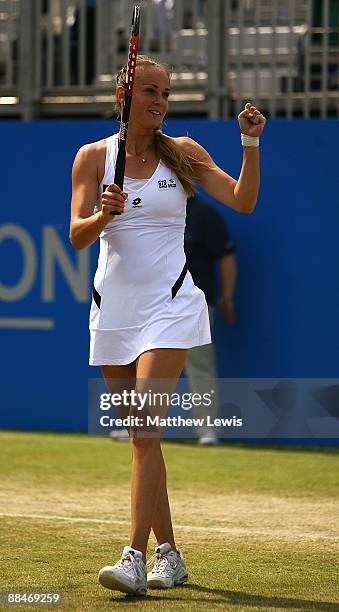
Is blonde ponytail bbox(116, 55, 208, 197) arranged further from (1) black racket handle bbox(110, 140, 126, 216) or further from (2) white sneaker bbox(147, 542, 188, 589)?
(2) white sneaker bbox(147, 542, 188, 589)

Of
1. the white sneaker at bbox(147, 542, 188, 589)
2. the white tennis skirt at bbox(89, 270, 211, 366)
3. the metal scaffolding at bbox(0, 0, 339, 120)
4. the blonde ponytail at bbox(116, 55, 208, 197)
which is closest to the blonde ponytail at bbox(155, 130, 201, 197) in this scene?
the blonde ponytail at bbox(116, 55, 208, 197)

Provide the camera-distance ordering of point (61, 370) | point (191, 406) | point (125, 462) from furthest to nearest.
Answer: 1. point (61, 370)
2. point (191, 406)
3. point (125, 462)

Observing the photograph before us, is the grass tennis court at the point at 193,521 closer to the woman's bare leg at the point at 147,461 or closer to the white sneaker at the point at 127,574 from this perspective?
the white sneaker at the point at 127,574

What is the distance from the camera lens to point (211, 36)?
38.2 feet

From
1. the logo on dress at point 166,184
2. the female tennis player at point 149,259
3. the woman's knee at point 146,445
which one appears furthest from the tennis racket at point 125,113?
the woman's knee at point 146,445

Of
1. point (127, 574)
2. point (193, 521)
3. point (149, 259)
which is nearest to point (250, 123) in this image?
point (149, 259)

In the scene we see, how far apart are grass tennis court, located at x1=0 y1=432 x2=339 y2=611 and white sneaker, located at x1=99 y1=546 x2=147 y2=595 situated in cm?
6

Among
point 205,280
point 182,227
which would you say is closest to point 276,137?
point 205,280

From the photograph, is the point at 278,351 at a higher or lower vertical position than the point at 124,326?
lower

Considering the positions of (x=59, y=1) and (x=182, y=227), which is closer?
(x=182, y=227)

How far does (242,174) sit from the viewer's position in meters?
5.13

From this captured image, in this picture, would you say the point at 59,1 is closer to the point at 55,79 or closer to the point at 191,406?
the point at 55,79

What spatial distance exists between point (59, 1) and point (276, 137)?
3746 mm

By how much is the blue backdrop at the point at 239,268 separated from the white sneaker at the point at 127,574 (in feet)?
16.8
